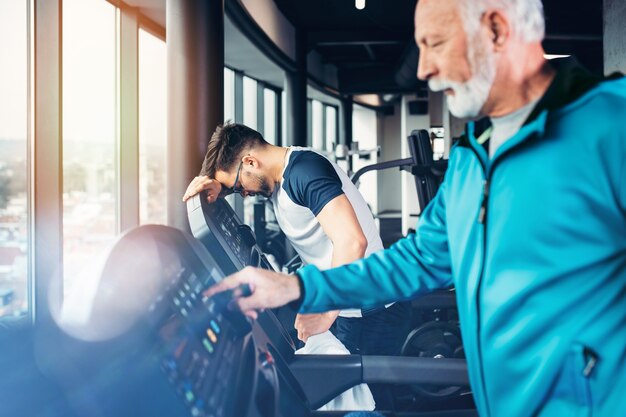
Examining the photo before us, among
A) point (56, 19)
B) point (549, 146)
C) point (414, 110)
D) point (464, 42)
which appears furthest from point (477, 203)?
point (414, 110)

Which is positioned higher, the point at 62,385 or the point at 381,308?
the point at 62,385

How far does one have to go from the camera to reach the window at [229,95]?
8228 millimetres

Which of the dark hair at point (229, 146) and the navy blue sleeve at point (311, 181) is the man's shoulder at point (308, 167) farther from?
the dark hair at point (229, 146)

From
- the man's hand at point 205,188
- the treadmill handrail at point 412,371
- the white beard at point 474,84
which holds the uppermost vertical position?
the white beard at point 474,84

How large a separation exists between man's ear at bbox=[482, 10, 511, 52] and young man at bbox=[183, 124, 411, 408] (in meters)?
0.94

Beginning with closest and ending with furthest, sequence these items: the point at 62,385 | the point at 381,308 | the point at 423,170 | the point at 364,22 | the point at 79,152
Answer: the point at 62,385, the point at 381,308, the point at 423,170, the point at 79,152, the point at 364,22

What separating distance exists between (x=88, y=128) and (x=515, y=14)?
4.14 metres

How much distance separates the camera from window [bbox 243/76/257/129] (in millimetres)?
9375

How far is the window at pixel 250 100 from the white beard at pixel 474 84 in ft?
27.4

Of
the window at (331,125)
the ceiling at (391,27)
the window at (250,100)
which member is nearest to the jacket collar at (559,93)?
the ceiling at (391,27)

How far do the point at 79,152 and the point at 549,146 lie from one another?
13.1 feet

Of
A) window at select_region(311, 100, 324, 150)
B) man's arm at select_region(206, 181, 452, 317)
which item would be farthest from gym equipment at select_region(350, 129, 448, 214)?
window at select_region(311, 100, 324, 150)

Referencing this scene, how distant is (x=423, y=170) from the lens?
373 cm

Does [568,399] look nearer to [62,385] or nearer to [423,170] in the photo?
[62,385]
